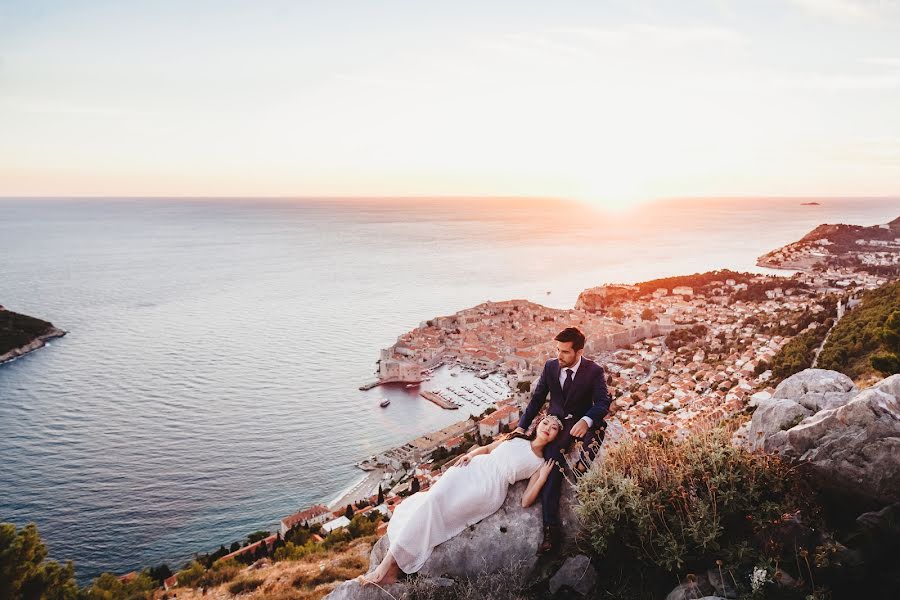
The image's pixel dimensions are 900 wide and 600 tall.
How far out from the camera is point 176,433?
27734 millimetres

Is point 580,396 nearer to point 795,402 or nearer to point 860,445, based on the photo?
point 795,402

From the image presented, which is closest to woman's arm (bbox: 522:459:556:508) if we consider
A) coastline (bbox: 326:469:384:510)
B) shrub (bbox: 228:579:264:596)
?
shrub (bbox: 228:579:264:596)

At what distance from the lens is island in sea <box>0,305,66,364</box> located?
135ft

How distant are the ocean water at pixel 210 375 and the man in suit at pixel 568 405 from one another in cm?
1833

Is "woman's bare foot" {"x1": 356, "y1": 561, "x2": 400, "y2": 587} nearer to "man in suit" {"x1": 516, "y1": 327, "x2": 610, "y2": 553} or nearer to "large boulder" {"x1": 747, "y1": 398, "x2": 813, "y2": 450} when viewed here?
"man in suit" {"x1": 516, "y1": 327, "x2": 610, "y2": 553}

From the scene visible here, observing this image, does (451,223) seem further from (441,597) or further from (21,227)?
(441,597)

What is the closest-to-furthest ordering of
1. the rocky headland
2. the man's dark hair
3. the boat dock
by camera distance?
the man's dark hair
the boat dock
the rocky headland

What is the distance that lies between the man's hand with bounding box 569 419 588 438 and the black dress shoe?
78 centimetres

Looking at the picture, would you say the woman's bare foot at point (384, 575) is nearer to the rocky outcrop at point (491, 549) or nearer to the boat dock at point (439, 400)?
the rocky outcrop at point (491, 549)

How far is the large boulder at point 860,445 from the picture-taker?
11.1 ft

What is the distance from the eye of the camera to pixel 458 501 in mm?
4258

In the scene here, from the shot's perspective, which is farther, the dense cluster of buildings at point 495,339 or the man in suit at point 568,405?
the dense cluster of buildings at point 495,339

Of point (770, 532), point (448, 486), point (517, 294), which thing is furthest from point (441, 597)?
point (517, 294)

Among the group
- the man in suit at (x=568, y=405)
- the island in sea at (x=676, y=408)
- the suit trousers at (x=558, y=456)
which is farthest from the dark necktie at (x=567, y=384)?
the island in sea at (x=676, y=408)
